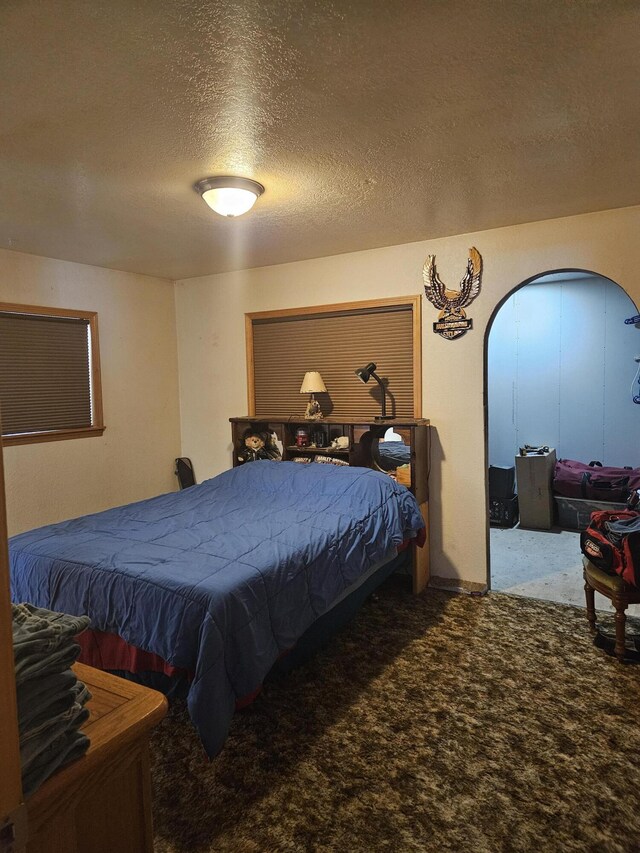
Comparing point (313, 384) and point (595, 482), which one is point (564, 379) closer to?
point (595, 482)

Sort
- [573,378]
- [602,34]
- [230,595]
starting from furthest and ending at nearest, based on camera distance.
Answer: [573,378], [230,595], [602,34]

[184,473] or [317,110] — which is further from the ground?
[317,110]

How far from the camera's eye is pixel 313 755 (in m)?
2.15

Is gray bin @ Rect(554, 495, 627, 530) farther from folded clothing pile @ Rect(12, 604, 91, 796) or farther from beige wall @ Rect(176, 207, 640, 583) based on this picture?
folded clothing pile @ Rect(12, 604, 91, 796)

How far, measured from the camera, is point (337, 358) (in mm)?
4250

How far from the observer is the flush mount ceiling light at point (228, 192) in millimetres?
2564

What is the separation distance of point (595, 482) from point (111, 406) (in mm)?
4403

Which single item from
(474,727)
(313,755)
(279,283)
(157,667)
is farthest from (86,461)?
(474,727)

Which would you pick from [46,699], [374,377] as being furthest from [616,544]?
[46,699]

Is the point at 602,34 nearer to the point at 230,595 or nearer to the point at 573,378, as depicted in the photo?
the point at 230,595

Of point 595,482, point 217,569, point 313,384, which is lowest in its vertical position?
point 595,482

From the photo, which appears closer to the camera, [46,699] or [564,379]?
[46,699]

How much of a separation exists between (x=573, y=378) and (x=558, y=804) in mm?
4547

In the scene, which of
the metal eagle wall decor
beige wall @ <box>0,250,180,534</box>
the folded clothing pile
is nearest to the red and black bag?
the metal eagle wall decor
